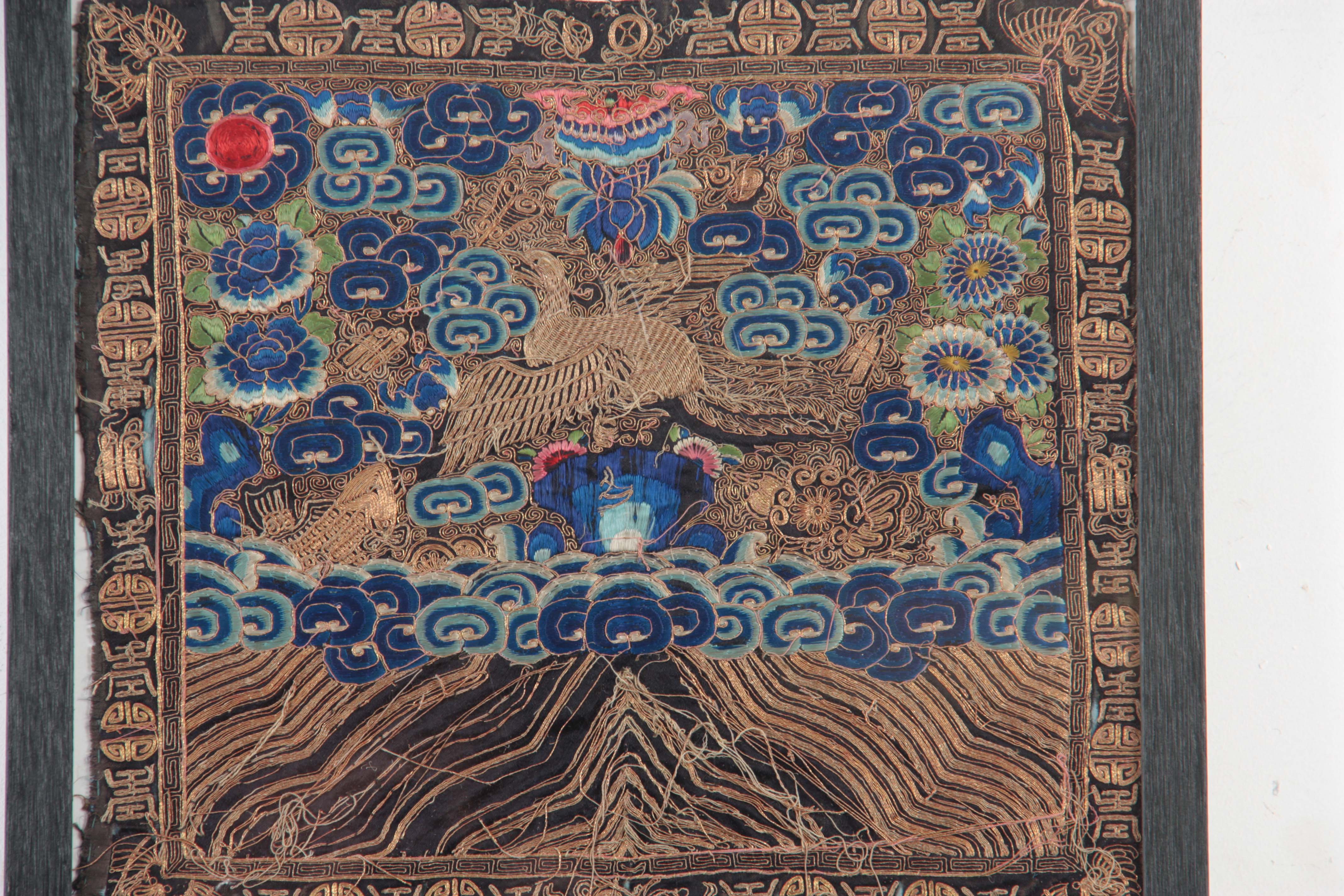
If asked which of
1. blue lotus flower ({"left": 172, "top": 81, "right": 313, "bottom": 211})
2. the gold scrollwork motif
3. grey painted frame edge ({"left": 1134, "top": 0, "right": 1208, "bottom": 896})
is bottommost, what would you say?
grey painted frame edge ({"left": 1134, "top": 0, "right": 1208, "bottom": 896})

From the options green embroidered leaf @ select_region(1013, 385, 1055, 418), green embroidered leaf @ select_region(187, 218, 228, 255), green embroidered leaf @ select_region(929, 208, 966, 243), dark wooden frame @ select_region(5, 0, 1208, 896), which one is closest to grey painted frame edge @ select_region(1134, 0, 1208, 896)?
dark wooden frame @ select_region(5, 0, 1208, 896)

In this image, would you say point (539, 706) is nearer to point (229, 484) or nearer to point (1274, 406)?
point (229, 484)

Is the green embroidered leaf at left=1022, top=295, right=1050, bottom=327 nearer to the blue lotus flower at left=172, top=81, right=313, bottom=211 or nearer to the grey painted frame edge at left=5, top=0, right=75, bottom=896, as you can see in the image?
the blue lotus flower at left=172, top=81, right=313, bottom=211

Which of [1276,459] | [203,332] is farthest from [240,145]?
[1276,459]

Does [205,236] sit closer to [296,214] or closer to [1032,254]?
[296,214]

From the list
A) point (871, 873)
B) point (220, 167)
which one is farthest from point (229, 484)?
point (871, 873)

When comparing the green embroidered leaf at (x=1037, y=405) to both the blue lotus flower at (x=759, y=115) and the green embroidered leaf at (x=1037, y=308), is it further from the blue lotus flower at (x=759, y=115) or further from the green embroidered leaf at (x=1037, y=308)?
the blue lotus flower at (x=759, y=115)

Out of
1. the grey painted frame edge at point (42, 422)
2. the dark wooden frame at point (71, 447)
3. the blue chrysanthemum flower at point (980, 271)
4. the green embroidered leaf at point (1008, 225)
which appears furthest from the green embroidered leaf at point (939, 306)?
the grey painted frame edge at point (42, 422)
